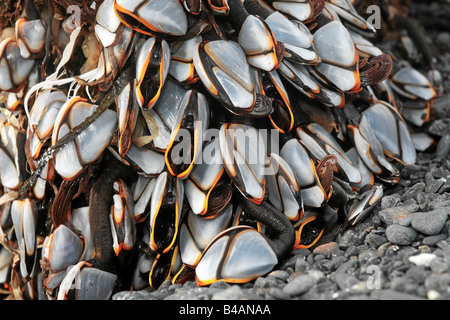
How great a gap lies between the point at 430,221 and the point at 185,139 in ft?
1.54

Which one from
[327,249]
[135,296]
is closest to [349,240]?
[327,249]

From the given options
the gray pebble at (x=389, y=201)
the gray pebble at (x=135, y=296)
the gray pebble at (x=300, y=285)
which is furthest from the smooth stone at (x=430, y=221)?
the gray pebble at (x=135, y=296)

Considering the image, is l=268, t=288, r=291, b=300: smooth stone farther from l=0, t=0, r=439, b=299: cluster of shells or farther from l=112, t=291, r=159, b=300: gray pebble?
l=112, t=291, r=159, b=300: gray pebble

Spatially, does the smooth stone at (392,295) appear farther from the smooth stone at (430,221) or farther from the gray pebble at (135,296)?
the gray pebble at (135,296)

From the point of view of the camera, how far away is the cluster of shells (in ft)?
3.41

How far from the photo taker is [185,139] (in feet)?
3.43

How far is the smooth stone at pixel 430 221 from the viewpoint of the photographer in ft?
3.04

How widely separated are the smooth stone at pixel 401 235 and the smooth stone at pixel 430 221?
0.01 m

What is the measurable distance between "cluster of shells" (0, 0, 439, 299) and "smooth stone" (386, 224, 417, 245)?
13 cm

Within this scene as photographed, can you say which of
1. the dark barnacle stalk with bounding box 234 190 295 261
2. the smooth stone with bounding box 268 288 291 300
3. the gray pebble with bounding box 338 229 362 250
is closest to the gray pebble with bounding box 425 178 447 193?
the gray pebble with bounding box 338 229 362 250

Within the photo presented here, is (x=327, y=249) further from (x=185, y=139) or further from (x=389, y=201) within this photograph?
(x=185, y=139)

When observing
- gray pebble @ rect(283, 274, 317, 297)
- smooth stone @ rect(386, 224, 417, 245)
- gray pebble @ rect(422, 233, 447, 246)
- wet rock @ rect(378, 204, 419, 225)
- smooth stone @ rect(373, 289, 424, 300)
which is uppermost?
smooth stone @ rect(373, 289, 424, 300)
